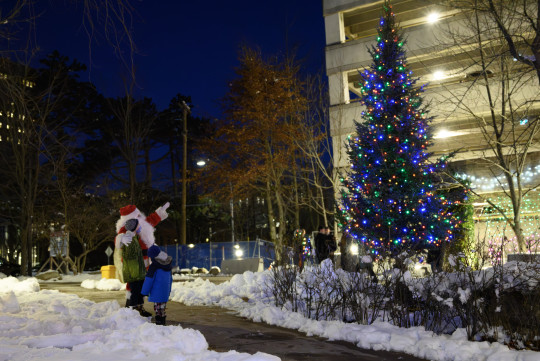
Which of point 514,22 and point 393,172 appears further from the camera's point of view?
point 393,172

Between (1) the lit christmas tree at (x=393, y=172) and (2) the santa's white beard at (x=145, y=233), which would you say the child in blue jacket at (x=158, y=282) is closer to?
(2) the santa's white beard at (x=145, y=233)

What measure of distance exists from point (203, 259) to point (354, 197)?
16999mm

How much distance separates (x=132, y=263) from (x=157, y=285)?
1.27m

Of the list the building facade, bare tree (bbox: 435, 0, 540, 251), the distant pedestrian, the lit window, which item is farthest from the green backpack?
the lit window

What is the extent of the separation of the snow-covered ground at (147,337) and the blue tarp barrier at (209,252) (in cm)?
1973

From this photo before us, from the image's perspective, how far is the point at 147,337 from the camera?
5855 mm

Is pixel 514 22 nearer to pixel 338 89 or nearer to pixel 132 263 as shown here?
pixel 132 263

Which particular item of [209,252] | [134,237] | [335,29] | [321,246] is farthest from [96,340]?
[209,252]

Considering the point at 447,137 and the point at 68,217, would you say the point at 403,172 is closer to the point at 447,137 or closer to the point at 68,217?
the point at 447,137

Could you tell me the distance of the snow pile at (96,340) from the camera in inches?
207

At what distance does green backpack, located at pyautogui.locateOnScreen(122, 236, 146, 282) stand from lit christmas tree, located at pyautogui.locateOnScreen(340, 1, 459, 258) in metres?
7.03

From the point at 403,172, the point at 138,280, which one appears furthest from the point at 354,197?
the point at 138,280

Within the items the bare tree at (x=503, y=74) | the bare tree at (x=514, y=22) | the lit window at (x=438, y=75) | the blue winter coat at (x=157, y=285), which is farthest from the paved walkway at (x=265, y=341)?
the lit window at (x=438, y=75)

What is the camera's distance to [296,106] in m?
27.0
